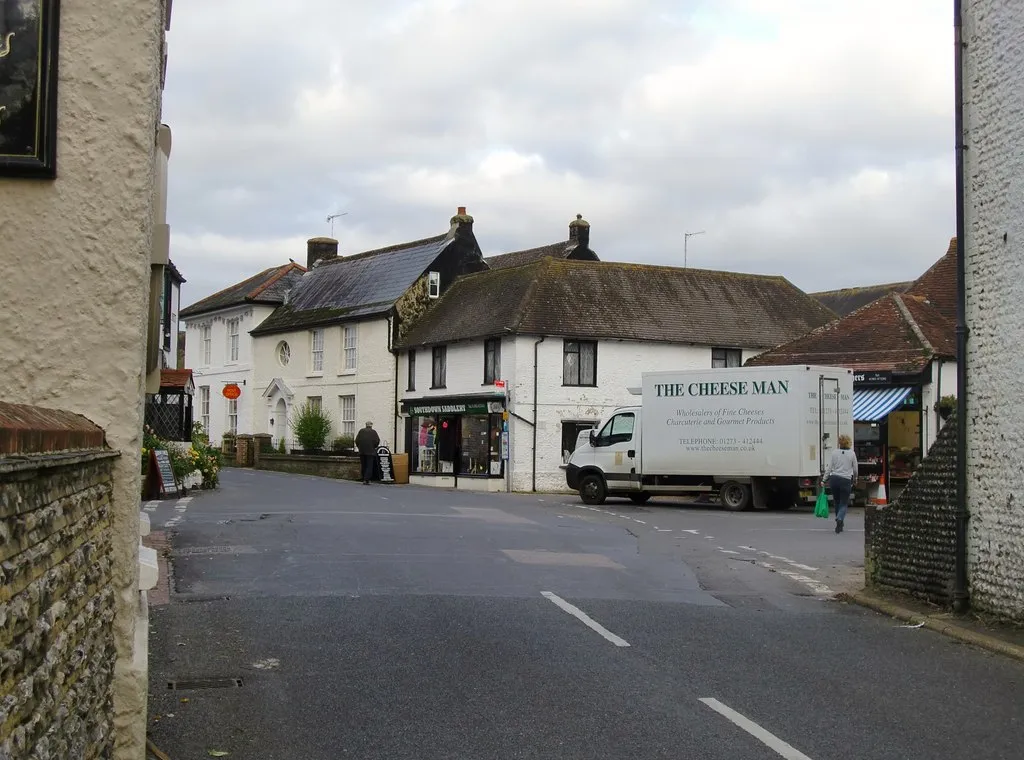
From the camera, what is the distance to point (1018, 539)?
35.0 feet

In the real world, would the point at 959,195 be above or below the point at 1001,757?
above

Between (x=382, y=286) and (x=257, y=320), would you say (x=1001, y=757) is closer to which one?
(x=382, y=286)

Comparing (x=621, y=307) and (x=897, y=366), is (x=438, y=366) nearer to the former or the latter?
(x=621, y=307)

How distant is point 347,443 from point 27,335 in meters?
40.9

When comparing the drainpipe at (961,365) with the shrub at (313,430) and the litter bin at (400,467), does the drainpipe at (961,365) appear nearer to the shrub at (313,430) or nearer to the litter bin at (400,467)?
the litter bin at (400,467)

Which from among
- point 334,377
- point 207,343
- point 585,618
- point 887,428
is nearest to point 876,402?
point 887,428

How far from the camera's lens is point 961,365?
38.5 ft

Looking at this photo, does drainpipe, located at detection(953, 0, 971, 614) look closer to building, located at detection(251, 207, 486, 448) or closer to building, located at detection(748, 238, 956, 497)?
building, located at detection(748, 238, 956, 497)

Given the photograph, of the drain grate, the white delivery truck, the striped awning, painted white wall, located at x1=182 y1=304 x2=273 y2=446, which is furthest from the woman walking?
painted white wall, located at x1=182 y1=304 x2=273 y2=446

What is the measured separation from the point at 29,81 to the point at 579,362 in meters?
34.6

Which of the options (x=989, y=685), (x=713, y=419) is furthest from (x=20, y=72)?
(x=713, y=419)

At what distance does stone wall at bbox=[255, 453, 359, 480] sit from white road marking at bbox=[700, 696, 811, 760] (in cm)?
3699

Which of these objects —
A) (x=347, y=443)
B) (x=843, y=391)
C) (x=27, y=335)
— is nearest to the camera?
(x=27, y=335)

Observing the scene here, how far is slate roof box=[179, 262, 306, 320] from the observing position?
55750 millimetres
